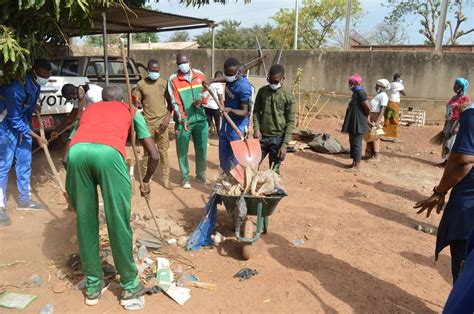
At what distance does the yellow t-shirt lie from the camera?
5.74 metres

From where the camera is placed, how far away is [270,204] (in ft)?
12.6

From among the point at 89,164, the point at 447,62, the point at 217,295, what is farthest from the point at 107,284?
the point at 447,62

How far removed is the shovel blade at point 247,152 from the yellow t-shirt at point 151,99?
6.34ft

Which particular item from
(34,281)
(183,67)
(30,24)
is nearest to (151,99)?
(183,67)

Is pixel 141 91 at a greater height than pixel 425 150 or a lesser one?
greater

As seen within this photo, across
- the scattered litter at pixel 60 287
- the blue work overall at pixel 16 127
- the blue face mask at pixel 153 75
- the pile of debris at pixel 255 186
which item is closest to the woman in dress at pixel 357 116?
the blue face mask at pixel 153 75

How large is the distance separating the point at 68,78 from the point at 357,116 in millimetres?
5082

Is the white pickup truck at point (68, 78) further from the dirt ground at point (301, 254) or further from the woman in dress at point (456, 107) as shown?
the woman in dress at point (456, 107)

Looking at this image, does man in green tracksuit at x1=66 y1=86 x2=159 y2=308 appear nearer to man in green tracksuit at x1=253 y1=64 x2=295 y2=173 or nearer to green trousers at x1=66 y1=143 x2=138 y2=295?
green trousers at x1=66 y1=143 x2=138 y2=295

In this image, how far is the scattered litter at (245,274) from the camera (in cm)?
355

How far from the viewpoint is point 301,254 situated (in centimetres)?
404

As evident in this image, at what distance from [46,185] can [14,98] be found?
5.92 ft

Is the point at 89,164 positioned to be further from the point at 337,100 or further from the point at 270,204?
the point at 337,100

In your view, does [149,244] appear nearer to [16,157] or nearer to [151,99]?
[16,157]
